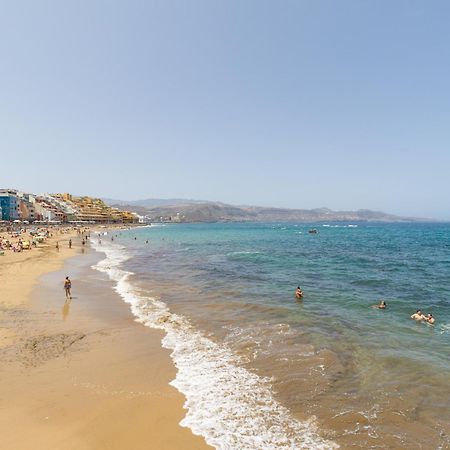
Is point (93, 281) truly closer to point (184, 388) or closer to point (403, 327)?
point (184, 388)

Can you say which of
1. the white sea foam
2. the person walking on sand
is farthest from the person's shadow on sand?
the white sea foam

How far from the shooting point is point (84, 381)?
33.3ft

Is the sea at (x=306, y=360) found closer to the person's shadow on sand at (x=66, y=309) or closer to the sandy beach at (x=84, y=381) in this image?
the sandy beach at (x=84, y=381)

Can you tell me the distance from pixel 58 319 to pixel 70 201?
544 feet

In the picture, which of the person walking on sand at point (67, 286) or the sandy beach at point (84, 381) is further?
the person walking on sand at point (67, 286)

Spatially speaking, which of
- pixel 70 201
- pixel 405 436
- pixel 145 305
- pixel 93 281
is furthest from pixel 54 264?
pixel 70 201

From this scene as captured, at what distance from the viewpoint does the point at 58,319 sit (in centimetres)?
1648

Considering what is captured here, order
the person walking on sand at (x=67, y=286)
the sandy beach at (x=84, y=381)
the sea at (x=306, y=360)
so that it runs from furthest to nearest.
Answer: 1. the person walking on sand at (x=67, y=286)
2. the sea at (x=306, y=360)
3. the sandy beach at (x=84, y=381)

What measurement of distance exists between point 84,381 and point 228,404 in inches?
177

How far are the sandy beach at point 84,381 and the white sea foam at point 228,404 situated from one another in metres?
0.44

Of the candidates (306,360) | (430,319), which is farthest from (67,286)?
(430,319)

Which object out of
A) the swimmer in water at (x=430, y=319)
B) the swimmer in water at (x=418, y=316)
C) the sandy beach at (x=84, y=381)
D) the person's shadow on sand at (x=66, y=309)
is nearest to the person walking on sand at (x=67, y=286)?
the person's shadow on sand at (x=66, y=309)

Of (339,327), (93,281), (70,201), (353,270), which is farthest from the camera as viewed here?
(70,201)

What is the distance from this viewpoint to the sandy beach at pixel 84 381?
7578mm
